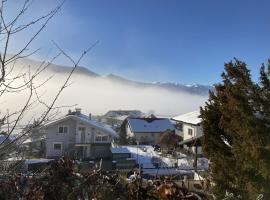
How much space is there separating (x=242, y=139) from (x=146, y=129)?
42.0 m

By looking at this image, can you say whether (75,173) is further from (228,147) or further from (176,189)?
(228,147)

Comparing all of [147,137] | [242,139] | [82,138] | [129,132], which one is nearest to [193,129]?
[82,138]

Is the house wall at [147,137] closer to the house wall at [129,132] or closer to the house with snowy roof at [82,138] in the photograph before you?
the house wall at [129,132]

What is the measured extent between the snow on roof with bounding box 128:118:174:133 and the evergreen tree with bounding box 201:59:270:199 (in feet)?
132

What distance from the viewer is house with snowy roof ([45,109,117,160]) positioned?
32188mm

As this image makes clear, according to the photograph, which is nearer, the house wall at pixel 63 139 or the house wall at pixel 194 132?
the house wall at pixel 63 139

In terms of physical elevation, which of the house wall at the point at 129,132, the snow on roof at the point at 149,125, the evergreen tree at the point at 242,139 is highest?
the snow on roof at the point at 149,125

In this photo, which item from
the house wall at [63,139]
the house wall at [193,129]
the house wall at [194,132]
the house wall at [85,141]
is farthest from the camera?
the house wall at [193,129]

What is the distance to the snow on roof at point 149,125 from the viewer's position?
50688mm

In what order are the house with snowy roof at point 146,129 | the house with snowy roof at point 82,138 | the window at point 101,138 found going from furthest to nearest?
the house with snowy roof at point 146,129 < the window at point 101,138 < the house with snowy roof at point 82,138

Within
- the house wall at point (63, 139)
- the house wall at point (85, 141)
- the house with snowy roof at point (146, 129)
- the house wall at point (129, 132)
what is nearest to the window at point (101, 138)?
the house wall at point (85, 141)

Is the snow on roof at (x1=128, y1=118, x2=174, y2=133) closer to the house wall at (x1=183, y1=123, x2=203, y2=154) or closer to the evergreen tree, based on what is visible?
the house wall at (x1=183, y1=123, x2=203, y2=154)

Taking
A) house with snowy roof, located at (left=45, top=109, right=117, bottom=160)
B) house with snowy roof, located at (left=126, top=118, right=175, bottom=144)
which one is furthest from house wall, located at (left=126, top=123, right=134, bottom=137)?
house with snowy roof, located at (left=45, top=109, right=117, bottom=160)

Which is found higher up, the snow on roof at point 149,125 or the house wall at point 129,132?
the snow on roof at point 149,125
